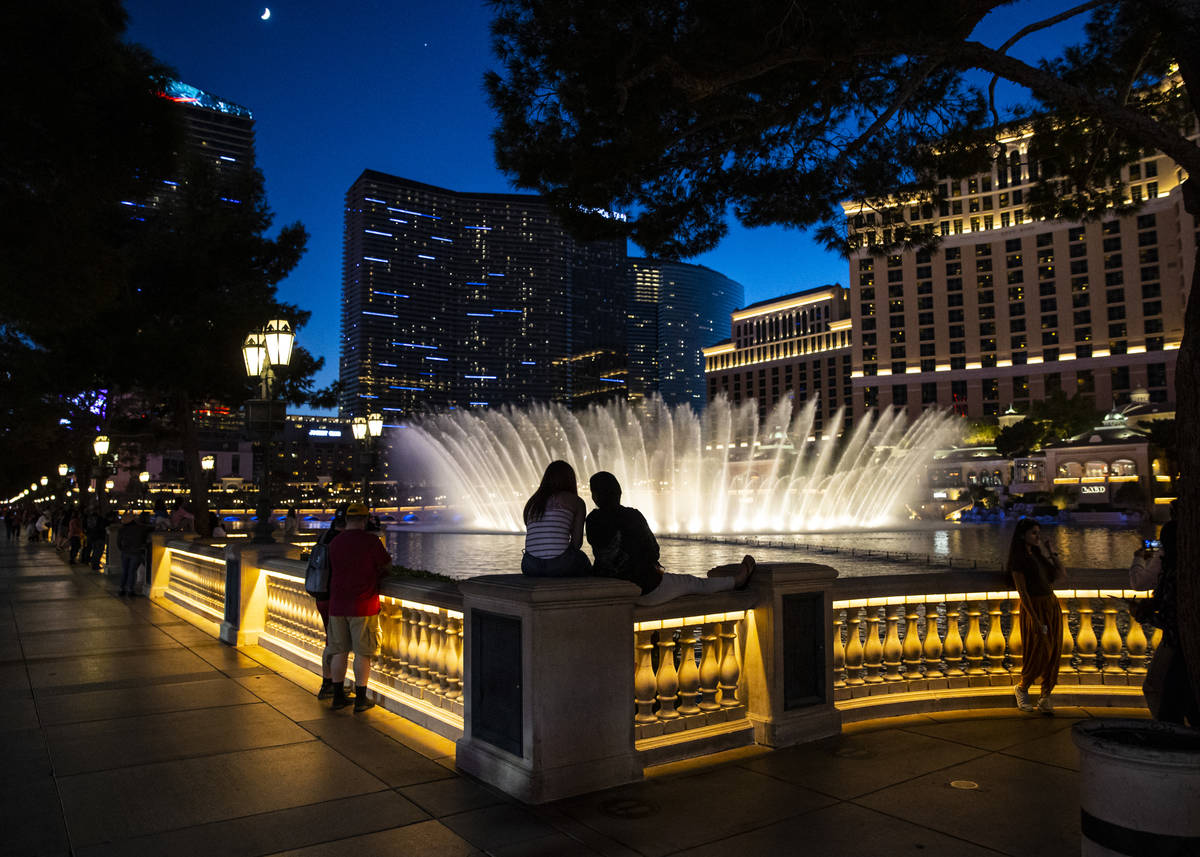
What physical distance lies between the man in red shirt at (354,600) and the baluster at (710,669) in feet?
9.87

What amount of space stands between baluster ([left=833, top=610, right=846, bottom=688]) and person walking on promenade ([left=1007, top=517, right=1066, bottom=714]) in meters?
1.48

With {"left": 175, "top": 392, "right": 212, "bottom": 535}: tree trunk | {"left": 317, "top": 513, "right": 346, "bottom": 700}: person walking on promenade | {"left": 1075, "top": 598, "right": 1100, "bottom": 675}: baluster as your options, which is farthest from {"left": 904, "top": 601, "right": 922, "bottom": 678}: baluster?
{"left": 175, "top": 392, "right": 212, "bottom": 535}: tree trunk

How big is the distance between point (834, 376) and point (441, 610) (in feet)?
518

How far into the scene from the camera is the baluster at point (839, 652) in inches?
263

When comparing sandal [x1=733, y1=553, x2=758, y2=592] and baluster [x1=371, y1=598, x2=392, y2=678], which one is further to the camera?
baluster [x1=371, y1=598, x2=392, y2=678]

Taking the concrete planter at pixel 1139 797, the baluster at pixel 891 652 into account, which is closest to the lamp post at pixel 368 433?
the baluster at pixel 891 652

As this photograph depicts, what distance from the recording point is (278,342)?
1231 centimetres

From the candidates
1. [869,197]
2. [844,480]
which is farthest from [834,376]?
[869,197]

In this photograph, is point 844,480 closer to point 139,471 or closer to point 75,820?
point 139,471

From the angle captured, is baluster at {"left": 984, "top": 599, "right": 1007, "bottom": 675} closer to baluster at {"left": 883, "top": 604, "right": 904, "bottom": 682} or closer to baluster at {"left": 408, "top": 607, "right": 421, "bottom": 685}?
baluster at {"left": 883, "top": 604, "right": 904, "bottom": 682}

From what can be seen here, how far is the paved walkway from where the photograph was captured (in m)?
4.30

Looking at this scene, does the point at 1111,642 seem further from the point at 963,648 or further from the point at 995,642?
the point at 963,648

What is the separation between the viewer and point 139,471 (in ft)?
128

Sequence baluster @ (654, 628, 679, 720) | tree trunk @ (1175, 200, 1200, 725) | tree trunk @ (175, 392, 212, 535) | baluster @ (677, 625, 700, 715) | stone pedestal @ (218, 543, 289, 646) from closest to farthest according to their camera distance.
→ tree trunk @ (1175, 200, 1200, 725) < baluster @ (654, 628, 679, 720) < baluster @ (677, 625, 700, 715) < stone pedestal @ (218, 543, 289, 646) < tree trunk @ (175, 392, 212, 535)
